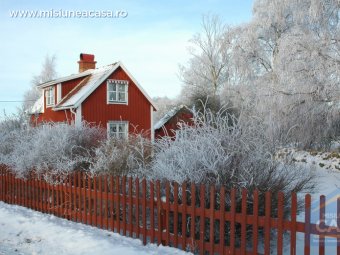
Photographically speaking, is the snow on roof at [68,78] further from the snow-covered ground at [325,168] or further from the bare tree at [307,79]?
the snow-covered ground at [325,168]

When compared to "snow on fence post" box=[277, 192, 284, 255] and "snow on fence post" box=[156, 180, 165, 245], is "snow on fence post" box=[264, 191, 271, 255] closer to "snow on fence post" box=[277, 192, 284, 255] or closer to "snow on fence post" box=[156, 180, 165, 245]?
"snow on fence post" box=[277, 192, 284, 255]

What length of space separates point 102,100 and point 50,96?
4.34 m

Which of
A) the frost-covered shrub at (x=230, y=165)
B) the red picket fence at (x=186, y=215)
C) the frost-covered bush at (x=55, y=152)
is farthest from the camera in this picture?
the frost-covered bush at (x=55, y=152)

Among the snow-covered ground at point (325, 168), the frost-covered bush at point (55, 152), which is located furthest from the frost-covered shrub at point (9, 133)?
the snow-covered ground at point (325, 168)

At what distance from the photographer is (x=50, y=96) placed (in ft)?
78.9

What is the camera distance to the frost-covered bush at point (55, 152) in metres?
7.47

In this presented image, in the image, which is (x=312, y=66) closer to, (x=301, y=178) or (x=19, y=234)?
(x=301, y=178)

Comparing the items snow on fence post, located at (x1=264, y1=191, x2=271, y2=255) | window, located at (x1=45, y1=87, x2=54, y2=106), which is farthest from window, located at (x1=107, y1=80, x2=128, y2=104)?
snow on fence post, located at (x1=264, y1=191, x2=271, y2=255)

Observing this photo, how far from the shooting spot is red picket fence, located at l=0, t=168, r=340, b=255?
13.7ft

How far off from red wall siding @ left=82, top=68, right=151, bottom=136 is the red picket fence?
14242 mm

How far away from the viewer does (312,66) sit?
1550cm

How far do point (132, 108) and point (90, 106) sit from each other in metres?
3.13

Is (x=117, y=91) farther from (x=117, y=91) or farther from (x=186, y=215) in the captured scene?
(x=186, y=215)

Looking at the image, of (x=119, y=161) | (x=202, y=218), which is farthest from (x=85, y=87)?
(x=202, y=218)
